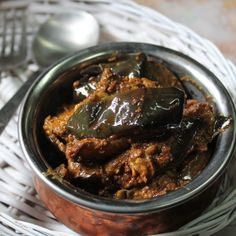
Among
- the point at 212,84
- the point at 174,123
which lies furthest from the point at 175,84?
the point at 174,123

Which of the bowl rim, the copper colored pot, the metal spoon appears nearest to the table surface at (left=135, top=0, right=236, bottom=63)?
the metal spoon

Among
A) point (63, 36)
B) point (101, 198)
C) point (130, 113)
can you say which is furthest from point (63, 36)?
point (101, 198)

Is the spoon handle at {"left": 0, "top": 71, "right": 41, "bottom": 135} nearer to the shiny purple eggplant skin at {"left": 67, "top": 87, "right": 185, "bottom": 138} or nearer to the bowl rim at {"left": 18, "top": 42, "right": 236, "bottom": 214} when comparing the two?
the bowl rim at {"left": 18, "top": 42, "right": 236, "bottom": 214}

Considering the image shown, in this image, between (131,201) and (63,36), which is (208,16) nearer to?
(63,36)

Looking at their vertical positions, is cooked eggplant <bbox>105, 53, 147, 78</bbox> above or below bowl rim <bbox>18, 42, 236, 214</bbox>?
above

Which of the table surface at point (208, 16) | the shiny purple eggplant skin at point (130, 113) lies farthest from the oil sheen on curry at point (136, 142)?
the table surface at point (208, 16)
